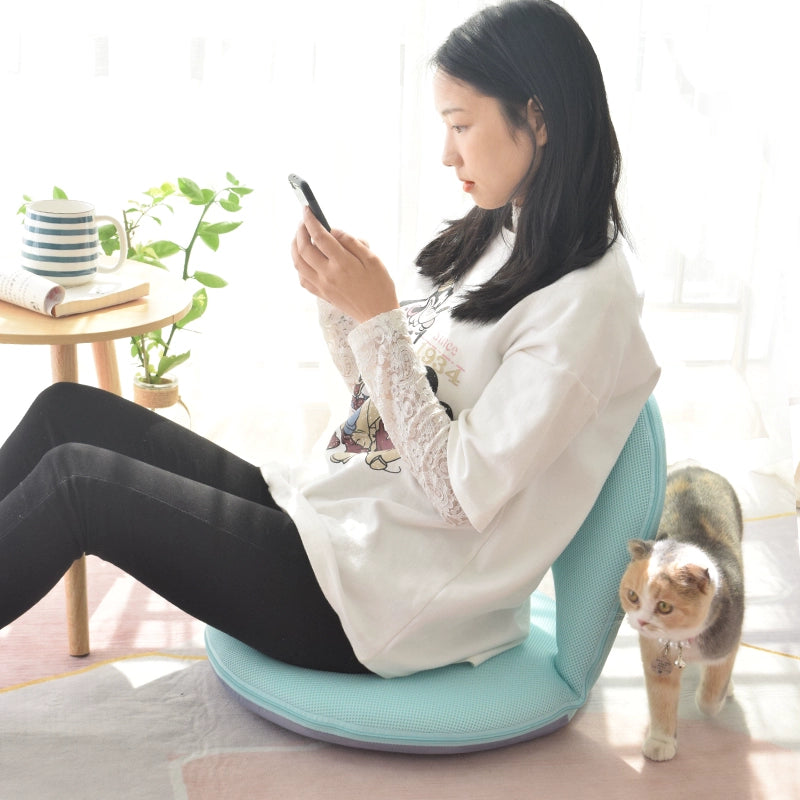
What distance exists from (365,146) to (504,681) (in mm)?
1262

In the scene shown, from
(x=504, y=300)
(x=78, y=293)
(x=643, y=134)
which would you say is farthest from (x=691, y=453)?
(x=78, y=293)

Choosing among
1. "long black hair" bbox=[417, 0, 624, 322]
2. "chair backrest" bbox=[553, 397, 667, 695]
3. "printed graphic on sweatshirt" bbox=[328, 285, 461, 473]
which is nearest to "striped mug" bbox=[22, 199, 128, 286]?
"printed graphic on sweatshirt" bbox=[328, 285, 461, 473]

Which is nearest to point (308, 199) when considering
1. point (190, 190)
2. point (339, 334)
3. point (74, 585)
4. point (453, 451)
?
point (339, 334)

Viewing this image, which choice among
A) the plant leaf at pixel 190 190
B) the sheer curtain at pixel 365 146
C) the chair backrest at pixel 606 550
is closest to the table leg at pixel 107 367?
the plant leaf at pixel 190 190

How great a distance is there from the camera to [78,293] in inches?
57.2

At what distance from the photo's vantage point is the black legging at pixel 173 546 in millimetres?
1239

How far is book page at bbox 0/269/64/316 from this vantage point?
1.38m

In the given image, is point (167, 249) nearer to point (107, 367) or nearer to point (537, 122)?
point (107, 367)

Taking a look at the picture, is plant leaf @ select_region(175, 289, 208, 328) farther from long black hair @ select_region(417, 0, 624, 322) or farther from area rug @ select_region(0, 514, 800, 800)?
long black hair @ select_region(417, 0, 624, 322)

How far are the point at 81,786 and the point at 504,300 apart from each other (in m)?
0.77

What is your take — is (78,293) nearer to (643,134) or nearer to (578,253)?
(578,253)

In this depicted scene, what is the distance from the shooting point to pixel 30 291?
4.54ft

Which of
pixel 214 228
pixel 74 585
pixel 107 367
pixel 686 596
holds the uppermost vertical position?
pixel 214 228

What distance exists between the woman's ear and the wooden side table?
1.75ft
